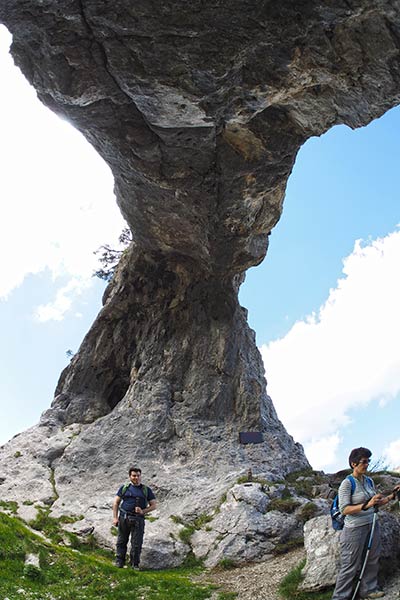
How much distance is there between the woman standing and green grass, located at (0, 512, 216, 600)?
373 centimetres

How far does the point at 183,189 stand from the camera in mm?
19094

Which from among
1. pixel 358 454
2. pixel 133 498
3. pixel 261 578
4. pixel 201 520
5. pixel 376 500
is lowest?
pixel 261 578

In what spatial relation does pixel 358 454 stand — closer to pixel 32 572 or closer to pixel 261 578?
pixel 261 578

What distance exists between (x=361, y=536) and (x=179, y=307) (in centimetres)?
1792

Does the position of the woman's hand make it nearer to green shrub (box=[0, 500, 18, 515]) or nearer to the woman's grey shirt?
the woman's grey shirt

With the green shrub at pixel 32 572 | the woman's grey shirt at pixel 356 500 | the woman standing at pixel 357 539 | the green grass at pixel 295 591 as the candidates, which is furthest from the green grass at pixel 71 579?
the woman's grey shirt at pixel 356 500

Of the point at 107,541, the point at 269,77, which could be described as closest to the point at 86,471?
the point at 107,541

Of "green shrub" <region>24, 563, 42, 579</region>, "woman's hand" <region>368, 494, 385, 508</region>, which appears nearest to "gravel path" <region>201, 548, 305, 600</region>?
"woman's hand" <region>368, 494, 385, 508</region>

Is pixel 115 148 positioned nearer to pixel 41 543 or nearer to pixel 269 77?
pixel 269 77

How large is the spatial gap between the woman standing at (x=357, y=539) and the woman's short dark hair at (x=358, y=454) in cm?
7

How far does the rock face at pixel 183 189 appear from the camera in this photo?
40.4ft

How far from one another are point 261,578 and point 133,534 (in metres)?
3.24

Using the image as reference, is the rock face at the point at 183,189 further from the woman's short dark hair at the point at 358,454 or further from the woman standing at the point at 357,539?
the woman's short dark hair at the point at 358,454

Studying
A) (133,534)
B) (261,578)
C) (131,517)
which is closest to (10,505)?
(133,534)
